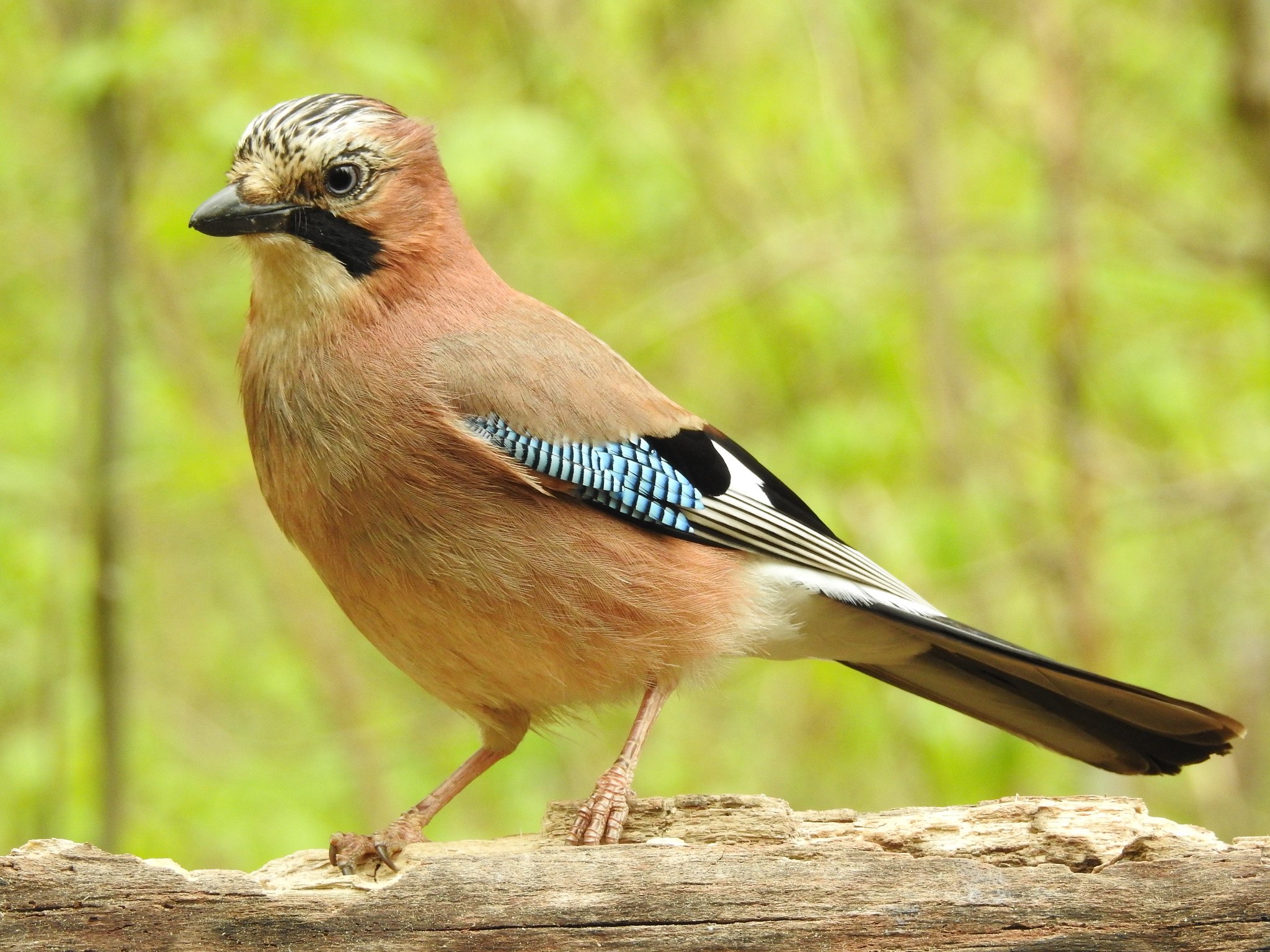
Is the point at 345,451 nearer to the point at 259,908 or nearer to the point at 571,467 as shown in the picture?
the point at 571,467

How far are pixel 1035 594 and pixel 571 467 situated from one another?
15.8 ft

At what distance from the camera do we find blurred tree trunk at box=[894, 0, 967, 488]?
7.23 m

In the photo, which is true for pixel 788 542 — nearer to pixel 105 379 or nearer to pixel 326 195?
pixel 326 195

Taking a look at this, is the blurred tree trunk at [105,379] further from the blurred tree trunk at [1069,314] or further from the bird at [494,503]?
the blurred tree trunk at [1069,314]

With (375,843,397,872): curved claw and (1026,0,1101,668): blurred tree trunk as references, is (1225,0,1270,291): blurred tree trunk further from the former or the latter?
(375,843,397,872): curved claw

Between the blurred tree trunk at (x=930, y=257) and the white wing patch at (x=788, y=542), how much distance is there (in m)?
3.22

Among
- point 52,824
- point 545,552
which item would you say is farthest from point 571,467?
point 52,824

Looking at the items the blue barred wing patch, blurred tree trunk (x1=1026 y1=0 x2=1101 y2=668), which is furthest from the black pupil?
blurred tree trunk (x1=1026 y1=0 x2=1101 y2=668)

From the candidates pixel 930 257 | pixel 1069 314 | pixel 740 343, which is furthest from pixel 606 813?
pixel 740 343

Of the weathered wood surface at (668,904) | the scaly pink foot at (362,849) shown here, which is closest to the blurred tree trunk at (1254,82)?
the weathered wood surface at (668,904)

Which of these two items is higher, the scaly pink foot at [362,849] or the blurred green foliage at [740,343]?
the blurred green foliage at [740,343]

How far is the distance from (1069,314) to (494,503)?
3.96 m

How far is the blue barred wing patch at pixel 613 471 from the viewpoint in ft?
11.8

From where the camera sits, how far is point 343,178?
3748 millimetres
